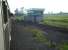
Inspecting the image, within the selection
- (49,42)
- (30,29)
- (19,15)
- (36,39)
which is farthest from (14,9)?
(49,42)

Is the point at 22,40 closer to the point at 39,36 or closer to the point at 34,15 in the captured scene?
the point at 39,36

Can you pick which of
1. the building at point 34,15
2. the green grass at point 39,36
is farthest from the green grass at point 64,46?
the building at point 34,15

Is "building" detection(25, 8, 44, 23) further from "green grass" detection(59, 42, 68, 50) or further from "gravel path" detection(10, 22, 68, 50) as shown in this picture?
"green grass" detection(59, 42, 68, 50)

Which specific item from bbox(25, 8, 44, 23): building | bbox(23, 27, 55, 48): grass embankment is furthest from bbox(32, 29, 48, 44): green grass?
bbox(25, 8, 44, 23): building

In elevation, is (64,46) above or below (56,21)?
below

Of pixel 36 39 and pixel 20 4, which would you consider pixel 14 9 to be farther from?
pixel 36 39

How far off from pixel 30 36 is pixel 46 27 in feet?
0.80

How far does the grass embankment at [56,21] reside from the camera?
2203mm

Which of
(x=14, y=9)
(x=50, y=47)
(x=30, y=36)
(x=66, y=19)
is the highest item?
(x=14, y=9)

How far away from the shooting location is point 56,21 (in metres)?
2.23

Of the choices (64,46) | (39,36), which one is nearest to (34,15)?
(39,36)

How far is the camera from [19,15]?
7.14 feet

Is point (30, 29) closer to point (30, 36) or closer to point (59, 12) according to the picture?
point (30, 36)

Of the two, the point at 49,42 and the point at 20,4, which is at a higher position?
the point at 20,4
